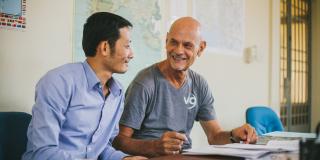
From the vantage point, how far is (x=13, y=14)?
1.84 metres

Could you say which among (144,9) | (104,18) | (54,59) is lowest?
(54,59)

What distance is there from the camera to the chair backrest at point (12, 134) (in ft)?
5.08

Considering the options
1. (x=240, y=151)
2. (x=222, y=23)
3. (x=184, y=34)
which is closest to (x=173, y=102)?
(x=184, y=34)

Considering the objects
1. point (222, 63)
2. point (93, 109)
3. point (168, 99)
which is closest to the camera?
point (93, 109)

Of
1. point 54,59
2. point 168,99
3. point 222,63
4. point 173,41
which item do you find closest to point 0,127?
point 54,59

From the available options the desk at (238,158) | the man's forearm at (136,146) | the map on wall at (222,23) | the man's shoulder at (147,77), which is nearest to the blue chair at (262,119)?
the map on wall at (222,23)

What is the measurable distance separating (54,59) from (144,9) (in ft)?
2.67

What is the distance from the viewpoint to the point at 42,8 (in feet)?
6.52

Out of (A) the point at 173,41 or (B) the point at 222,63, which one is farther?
(B) the point at 222,63

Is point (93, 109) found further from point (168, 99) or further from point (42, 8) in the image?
point (42, 8)

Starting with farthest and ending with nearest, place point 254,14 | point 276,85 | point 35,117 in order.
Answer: point 276,85, point 254,14, point 35,117

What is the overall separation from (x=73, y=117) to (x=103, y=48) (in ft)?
1.03

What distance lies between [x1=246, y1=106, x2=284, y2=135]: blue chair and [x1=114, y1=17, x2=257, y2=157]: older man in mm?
970

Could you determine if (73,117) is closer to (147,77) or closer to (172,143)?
(172,143)
